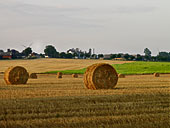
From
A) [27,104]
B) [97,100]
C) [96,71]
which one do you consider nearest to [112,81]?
[96,71]

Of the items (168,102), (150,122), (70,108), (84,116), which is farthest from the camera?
(168,102)

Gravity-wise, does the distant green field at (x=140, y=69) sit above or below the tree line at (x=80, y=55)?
below

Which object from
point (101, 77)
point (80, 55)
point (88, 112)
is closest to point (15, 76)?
point (101, 77)

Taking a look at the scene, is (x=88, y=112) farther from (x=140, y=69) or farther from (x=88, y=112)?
(x=140, y=69)

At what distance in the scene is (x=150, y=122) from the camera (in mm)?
10062

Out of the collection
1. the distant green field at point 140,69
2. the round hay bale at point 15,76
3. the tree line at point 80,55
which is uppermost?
the tree line at point 80,55

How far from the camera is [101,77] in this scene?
21234 millimetres

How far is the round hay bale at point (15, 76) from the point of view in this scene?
26.9 meters

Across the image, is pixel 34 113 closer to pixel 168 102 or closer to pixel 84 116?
pixel 84 116

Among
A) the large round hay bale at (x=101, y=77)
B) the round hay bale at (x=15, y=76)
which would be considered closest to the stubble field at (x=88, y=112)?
the large round hay bale at (x=101, y=77)

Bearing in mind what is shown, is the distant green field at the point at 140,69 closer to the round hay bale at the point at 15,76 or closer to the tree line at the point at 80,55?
the round hay bale at the point at 15,76

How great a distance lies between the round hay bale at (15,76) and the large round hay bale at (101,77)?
751 centimetres

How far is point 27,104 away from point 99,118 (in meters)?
3.58

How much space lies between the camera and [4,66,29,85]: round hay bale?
2689 centimetres
